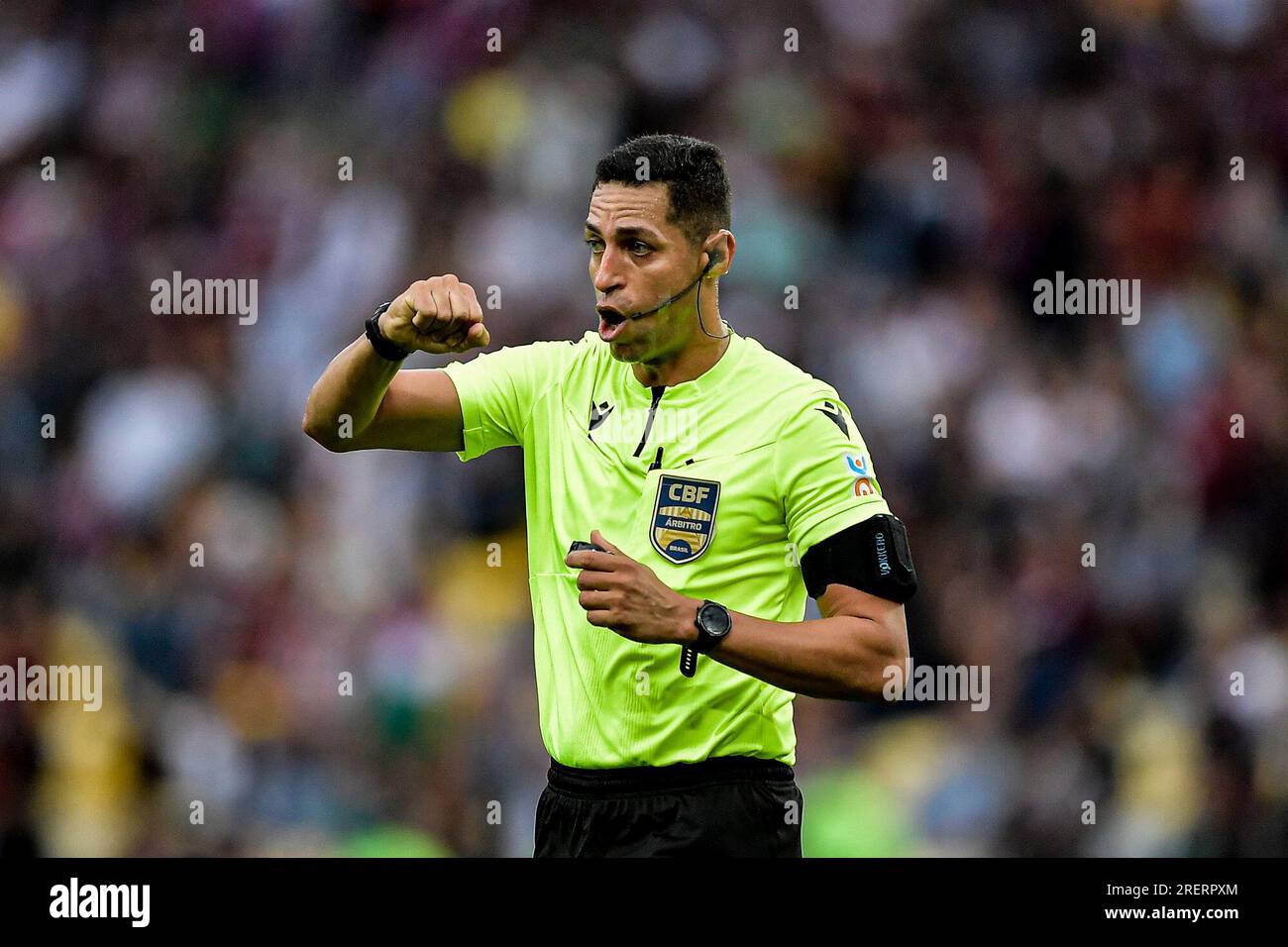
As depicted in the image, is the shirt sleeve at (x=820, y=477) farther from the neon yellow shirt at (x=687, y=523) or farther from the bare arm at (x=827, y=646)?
the bare arm at (x=827, y=646)

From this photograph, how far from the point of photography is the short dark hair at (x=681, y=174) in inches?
168

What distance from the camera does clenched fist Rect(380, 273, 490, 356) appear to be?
3.89 metres

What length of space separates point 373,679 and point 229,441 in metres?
1.46

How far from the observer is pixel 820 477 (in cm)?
409

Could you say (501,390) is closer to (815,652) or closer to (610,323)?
(610,323)

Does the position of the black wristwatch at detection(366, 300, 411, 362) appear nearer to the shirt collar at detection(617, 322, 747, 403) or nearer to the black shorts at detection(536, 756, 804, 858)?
the shirt collar at detection(617, 322, 747, 403)

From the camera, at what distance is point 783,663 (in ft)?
12.7

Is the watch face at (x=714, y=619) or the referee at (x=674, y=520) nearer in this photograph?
the watch face at (x=714, y=619)

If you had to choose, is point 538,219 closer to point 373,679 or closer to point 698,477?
point 373,679

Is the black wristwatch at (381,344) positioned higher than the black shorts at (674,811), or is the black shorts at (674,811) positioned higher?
the black wristwatch at (381,344)

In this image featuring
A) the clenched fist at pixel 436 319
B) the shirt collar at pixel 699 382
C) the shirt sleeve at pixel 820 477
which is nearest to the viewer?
the clenched fist at pixel 436 319

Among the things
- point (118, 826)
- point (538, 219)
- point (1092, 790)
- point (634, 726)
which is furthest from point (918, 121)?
point (634, 726)

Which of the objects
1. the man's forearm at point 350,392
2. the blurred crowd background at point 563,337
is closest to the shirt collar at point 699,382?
the man's forearm at point 350,392

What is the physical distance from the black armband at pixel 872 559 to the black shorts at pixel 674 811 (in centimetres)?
49
